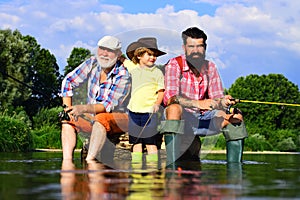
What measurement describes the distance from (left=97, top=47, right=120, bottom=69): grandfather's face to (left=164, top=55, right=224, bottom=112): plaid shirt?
62cm

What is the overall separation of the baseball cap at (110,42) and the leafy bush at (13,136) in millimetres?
10327

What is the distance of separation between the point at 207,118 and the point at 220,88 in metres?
0.47

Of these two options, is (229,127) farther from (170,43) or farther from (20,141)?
(20,141)

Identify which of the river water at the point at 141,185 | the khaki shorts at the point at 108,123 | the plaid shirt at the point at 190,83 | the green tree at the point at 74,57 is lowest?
the river water at the point at 141,185

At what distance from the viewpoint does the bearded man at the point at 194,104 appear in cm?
790

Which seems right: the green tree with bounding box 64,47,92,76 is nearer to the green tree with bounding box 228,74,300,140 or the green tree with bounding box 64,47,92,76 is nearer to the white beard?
the green tree with bounding box 228,74,300,140

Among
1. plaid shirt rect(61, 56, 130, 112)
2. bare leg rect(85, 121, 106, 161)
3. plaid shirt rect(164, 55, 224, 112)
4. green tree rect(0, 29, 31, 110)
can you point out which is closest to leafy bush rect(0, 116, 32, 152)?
plaid shirt rect(61, 56, 130, 112)

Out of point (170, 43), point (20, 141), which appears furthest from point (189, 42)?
point (20, 141)

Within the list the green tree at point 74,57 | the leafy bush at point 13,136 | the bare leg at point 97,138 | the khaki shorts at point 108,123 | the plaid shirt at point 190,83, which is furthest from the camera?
the green tree at point 74,57

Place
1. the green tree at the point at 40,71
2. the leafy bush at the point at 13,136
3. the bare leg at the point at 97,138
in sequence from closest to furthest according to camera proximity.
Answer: the bare leg at the point at 97,138 → the leafy bush at the point at 13,136 → the green tree at the point at 40,71

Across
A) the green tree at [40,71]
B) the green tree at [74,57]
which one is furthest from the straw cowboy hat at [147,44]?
the green tree at [74,57]

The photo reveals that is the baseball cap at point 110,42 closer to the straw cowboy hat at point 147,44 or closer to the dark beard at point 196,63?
the straw cowboy hat at point 147,44

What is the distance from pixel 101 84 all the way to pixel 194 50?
1.15 m

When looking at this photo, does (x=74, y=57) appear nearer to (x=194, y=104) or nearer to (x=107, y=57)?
(x=107, y=57)
